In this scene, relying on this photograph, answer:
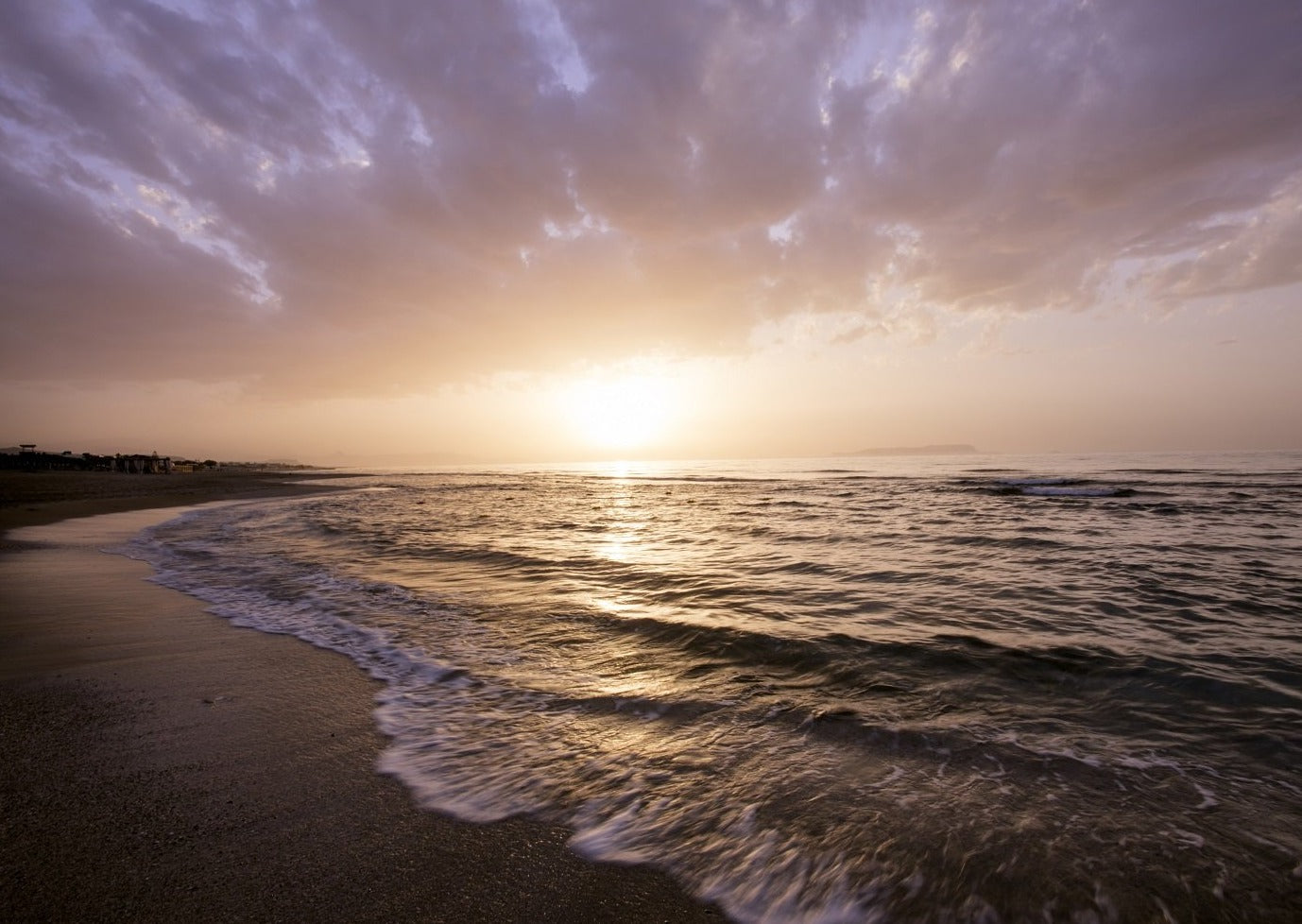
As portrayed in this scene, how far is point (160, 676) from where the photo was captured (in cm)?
612

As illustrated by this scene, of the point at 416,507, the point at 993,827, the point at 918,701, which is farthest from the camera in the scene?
the point at 416,507

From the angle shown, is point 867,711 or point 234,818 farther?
point 867,711

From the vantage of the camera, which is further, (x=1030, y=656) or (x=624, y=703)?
(x=1030, y=656)

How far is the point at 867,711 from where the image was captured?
5387mm

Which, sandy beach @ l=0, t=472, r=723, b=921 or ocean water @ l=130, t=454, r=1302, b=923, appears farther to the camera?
ocean water @ l=130, t=454, r=1302, b=923

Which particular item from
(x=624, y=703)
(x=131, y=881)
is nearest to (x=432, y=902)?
(x=131, y=881)

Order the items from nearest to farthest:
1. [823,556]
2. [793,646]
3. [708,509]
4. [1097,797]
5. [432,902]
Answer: [432,902] < [1097,797] < [793,646] < [823,556] < [708,509]

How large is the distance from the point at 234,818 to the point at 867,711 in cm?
492

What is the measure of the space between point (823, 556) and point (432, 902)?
463 inches

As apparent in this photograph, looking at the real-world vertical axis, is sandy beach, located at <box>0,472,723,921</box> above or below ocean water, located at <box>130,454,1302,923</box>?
above

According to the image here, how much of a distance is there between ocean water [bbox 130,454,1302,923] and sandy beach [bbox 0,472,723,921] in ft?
1.05

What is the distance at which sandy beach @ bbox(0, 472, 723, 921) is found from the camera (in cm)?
288

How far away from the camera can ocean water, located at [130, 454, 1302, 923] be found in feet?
10.6

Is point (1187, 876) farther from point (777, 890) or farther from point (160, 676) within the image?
point (160, 676)
